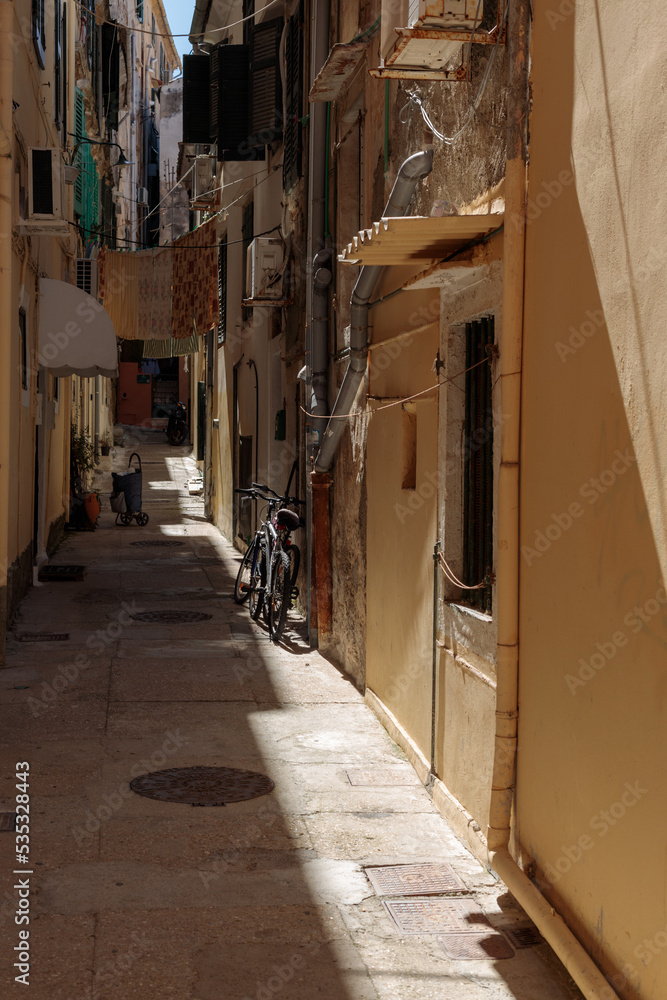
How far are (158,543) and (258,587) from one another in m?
7.38

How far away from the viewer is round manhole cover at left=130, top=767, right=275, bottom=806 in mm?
5809

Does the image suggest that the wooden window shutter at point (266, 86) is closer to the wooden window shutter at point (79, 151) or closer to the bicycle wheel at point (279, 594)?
the bicycle wheel at point (279, 594)

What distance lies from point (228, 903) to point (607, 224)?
10.1ft

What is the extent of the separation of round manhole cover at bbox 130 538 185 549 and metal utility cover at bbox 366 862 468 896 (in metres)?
13.1

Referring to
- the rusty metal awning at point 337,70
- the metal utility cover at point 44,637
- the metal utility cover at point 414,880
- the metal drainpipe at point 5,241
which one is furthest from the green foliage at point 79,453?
the metal utility cover at point 414,880

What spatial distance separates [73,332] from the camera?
13586 mm

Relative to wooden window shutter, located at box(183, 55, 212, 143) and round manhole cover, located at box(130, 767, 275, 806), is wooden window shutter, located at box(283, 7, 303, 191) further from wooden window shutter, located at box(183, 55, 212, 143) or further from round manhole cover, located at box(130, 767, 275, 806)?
round manhole cover, located at box(130, 767, 275, 806)

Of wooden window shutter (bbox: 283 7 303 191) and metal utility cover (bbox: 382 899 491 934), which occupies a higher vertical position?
wooden window shutter (bbox: 283 7 303 191)

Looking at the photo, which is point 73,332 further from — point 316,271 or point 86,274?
point 86,274

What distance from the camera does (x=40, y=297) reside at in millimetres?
13305

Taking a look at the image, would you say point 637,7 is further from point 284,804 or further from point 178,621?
point 178,621

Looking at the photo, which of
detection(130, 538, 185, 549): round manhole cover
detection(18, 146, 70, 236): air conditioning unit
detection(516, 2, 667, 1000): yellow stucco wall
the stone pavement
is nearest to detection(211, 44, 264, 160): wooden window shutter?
detection(18, 146, 70, 236): air conditioning unit

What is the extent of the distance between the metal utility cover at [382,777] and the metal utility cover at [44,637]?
4.41 meters

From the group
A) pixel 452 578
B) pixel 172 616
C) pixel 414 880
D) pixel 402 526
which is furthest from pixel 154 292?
pixel 414 880
